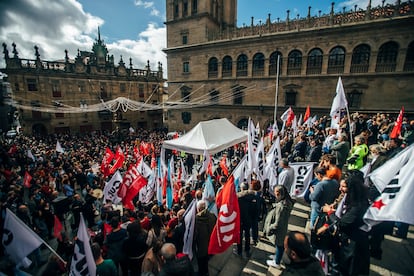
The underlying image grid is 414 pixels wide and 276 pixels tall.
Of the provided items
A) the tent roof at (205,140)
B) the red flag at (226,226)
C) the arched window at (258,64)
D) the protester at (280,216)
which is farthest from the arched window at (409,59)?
the red flag at (226,226)

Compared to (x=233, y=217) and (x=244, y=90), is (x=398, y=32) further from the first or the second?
(x=233, y=217)

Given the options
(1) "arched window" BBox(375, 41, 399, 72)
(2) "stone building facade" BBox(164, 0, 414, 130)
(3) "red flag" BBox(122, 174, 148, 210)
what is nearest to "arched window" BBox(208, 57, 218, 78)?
(2) "stone building facade" BBox(164, 0, 414, 130)

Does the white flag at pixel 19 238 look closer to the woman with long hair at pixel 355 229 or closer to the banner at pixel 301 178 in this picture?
the woman with long hair at pixel 355 229

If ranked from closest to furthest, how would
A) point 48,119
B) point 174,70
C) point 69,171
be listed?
1. point 69,171
2. point 174,70
3. point 48,119

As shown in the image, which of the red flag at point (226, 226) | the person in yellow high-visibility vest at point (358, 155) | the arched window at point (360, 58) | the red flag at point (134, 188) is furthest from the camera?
the arched window at point (360, 58)

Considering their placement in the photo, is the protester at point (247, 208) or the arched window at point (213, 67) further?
the arched window at point (213, 67)

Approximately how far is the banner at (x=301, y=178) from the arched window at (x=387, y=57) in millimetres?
19673

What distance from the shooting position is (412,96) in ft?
56.8

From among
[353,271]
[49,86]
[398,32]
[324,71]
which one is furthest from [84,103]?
[398,32]

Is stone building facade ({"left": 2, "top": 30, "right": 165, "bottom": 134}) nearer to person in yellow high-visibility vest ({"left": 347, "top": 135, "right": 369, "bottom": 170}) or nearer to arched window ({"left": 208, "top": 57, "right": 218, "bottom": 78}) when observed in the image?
arched window ({"left": 208, "top": 57, "right": 218, "bottom": 78})

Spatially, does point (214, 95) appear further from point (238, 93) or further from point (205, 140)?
point (205, 140)

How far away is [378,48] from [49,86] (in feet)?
142

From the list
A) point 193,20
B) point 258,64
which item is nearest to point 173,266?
point 258,64

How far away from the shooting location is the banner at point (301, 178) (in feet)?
18.8
